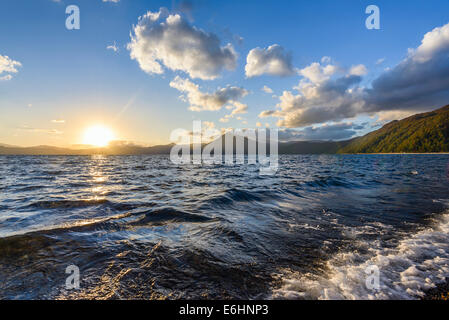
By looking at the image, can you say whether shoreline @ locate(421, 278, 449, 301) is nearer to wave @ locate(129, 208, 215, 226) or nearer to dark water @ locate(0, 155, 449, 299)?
dark water @ locate(0, 155, 449, 299)

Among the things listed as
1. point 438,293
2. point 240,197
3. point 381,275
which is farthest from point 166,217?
point 438,293

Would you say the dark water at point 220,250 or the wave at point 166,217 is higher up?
the dark water at point 220,250

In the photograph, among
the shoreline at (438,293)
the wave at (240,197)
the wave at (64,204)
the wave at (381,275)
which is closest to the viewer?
the shoreline at (438,293)

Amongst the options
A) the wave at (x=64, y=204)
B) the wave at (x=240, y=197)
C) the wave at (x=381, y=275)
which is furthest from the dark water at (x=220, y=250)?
the wave at (x=240, y=197)

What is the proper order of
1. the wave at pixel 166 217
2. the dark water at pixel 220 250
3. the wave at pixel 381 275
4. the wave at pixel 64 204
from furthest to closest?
1. the wave at pixel 64 204
2. the wave at pixel 166 217
3. the dark water at pixel 220 250
4. the wave at pixel 381 275

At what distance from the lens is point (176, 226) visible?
24.9 ft

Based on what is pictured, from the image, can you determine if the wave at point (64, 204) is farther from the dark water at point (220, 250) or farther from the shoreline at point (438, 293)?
the shoreline at point (438, 293)

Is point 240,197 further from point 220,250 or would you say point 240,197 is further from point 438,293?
point 438,293

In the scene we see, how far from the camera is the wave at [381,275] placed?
366cm

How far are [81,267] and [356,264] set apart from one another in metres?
6.71

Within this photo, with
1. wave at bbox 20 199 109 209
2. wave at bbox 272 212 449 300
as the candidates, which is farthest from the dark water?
wave at bbox 20 199 109 209

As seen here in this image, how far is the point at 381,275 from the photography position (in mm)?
4258

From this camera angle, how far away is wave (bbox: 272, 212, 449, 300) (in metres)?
3.66
